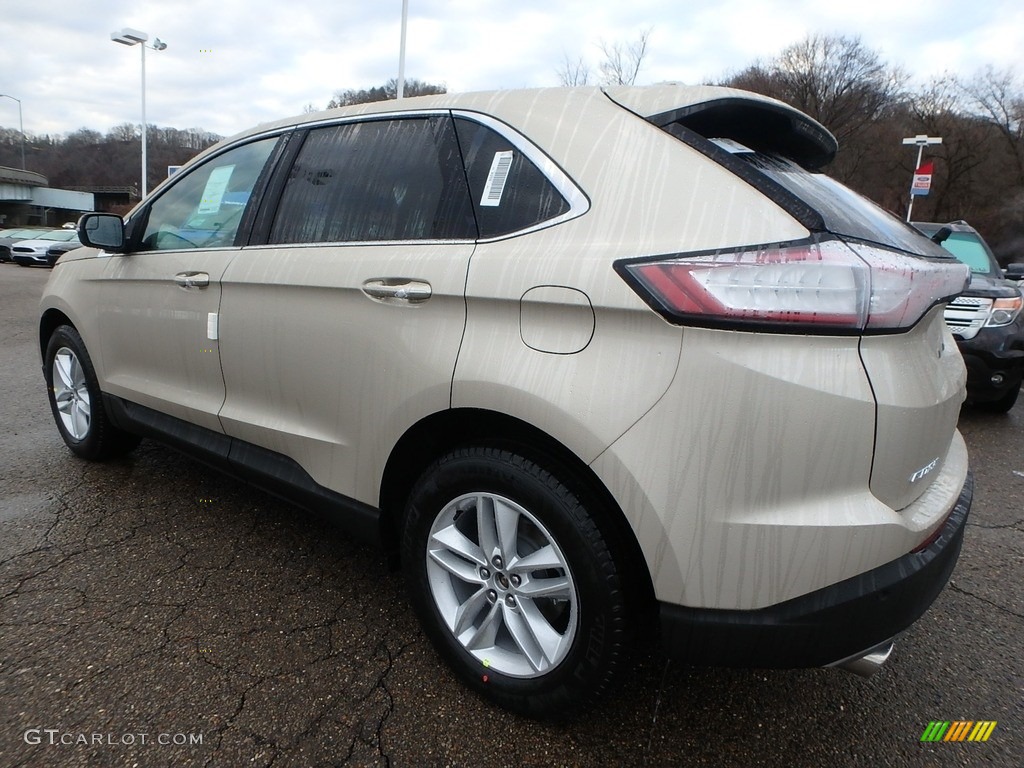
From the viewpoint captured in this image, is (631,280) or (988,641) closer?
(631,280)

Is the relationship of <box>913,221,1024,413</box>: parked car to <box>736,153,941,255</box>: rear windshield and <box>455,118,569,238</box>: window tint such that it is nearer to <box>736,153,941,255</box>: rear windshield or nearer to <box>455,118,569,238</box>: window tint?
<box>736,153,941,255</box>: rear windshield

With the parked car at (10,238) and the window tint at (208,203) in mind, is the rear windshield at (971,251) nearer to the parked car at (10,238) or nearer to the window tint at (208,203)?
the window tint at (208,203)

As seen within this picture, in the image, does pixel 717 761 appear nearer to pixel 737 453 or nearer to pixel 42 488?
pixel 737 453

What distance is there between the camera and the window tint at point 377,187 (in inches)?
77.6

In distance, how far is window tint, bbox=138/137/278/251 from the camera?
2656 millimetres

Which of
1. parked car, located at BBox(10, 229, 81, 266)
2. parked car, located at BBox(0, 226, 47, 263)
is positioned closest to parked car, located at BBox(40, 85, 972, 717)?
parked car, located at BBox(10, 229, 81, 266)

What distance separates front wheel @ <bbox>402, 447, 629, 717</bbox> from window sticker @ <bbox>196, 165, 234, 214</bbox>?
1677 mm

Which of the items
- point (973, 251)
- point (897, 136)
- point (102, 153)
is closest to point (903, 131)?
point (897, 136)

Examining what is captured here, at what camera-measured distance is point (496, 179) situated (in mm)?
1859

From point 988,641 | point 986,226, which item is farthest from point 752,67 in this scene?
point 988,641

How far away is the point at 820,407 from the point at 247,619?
194 centimetres

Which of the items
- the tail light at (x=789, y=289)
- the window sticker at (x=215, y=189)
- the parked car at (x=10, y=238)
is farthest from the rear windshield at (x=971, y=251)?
the parked car at (x=10, y=238)

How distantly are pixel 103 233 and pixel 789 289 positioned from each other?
3001 mm

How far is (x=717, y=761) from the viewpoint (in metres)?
1.76
